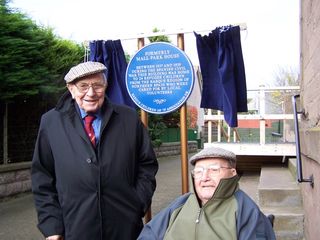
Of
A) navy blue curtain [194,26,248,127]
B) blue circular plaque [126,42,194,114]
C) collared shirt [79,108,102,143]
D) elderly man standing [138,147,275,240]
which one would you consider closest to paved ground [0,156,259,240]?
blue circular plaque [126,42,194,114]

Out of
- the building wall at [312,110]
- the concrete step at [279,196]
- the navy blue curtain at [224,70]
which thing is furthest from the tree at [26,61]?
the building wall at [312,110]

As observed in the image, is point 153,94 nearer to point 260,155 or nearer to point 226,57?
point 226,57

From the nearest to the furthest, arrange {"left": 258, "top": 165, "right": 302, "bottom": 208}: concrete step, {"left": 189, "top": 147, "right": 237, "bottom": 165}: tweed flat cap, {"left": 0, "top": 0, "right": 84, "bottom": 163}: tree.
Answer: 1. {"left": 189, "top": 147, "right": 237, "bottom": 165}: tweed flat cap
2. {"left": 258, "top": 165, "right": 302, "bottom": 208}: concrete step
3. {"left": 0, "top": 0, "right": 84, "bottom": 163}: tree

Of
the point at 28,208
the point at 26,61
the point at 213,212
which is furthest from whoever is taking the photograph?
the point at 26,61

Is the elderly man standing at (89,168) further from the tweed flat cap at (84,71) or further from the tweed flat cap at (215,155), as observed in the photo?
the tweed flat cap at (215,155)

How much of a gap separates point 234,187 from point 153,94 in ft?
5.53

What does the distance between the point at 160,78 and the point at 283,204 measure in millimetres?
2756

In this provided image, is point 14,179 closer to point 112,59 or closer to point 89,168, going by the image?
point 112,59

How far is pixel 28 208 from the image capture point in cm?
767

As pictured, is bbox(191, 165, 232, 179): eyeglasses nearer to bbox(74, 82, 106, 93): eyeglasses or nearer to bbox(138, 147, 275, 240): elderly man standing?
bbox(138, 147, 275, 240): elderly man standing

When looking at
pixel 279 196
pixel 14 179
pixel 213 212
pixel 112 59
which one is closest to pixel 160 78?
pixel 112 59

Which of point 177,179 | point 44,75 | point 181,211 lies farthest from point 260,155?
point 181,211

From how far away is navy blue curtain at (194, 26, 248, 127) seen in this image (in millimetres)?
4117

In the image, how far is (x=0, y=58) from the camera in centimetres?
738
